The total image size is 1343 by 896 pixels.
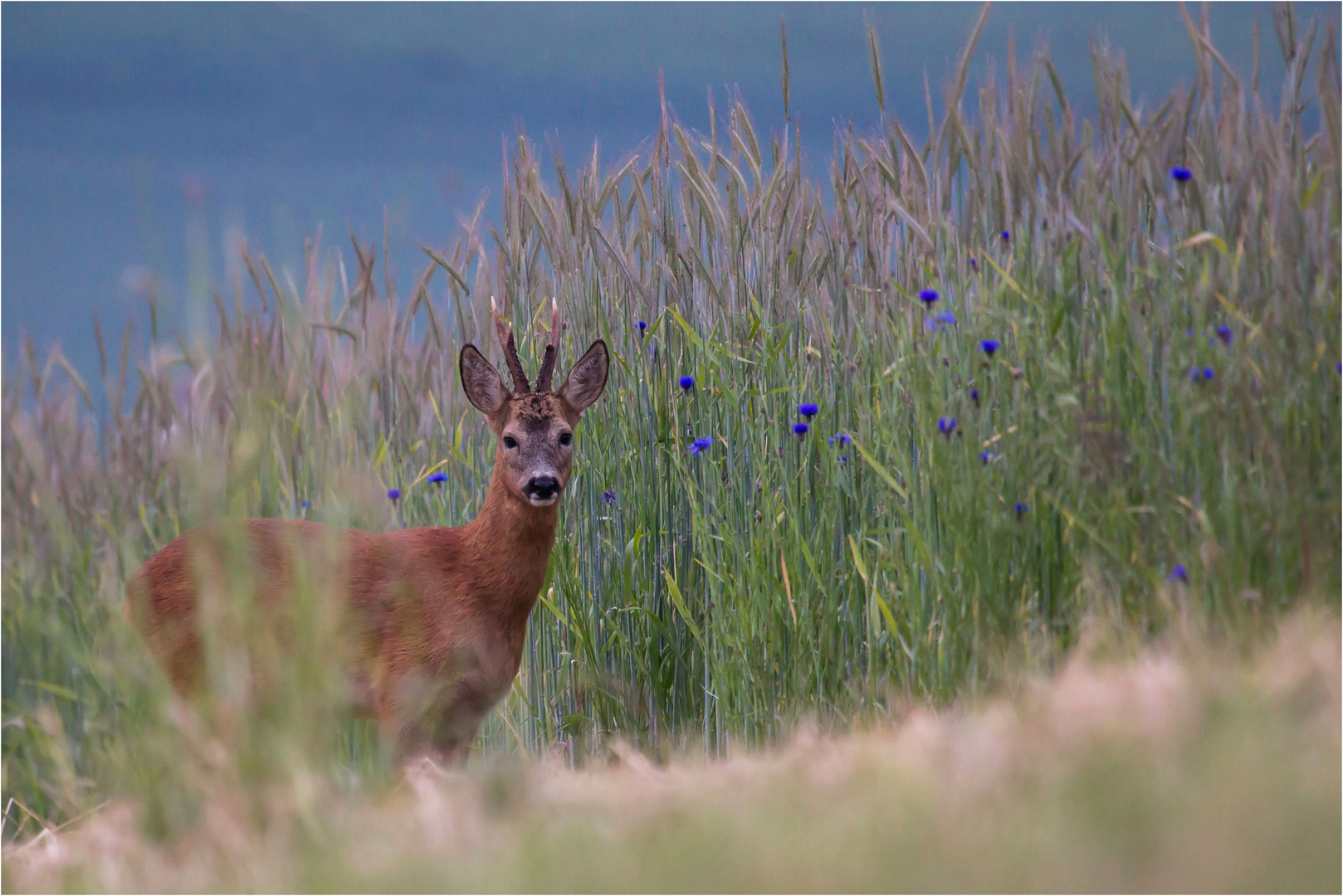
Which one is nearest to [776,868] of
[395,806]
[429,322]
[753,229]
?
[395,806]

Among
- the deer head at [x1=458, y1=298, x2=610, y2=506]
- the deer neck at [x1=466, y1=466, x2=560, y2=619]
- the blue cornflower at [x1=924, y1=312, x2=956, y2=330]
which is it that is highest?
the blue cornflower at [x1=924, y1=312, x2=956, y2=330]

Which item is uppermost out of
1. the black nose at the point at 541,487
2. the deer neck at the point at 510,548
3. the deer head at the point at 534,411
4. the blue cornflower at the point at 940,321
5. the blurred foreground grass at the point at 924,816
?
the blue cornflower at the point at 940,321

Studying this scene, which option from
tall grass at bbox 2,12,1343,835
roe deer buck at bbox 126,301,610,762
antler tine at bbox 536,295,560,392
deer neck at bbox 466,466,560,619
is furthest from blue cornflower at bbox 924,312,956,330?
deer neck at bbox 466,466,560,619

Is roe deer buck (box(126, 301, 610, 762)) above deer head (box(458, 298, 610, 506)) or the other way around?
the other way around

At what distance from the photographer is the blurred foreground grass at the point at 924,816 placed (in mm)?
2037

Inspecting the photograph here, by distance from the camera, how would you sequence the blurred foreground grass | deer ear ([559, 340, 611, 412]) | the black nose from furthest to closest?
deer ear ([559, 340, 611, 412]), the black nose, the blurred foreground grass

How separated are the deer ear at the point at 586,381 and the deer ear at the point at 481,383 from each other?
0.22m

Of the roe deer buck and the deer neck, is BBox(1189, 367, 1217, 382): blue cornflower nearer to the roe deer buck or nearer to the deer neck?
the roe deer buck

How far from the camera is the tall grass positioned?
339 cm

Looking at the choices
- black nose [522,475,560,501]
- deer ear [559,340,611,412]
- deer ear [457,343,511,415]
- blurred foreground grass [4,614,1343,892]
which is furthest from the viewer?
deer ear [559,340,611,412]

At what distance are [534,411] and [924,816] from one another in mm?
2334

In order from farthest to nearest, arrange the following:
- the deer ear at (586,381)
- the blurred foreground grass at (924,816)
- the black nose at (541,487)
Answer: the deer ear at (586,381) → the black nose at (541,487) → the blurred foreground grass at (924,816)

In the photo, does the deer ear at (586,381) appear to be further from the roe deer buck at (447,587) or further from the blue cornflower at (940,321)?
the blue cornflower at (940,321)

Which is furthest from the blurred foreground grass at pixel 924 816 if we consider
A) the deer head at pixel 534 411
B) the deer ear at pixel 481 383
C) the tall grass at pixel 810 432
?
the deer ear at pixel 481 383
